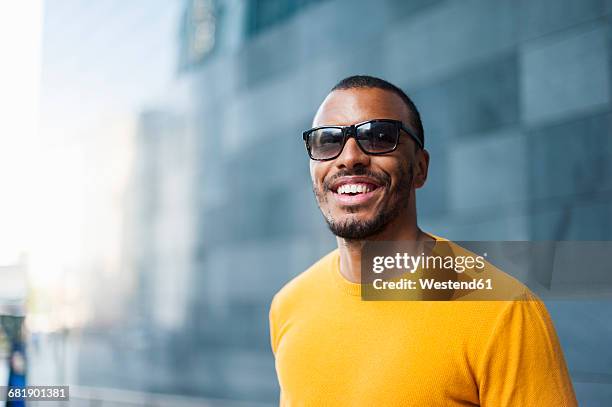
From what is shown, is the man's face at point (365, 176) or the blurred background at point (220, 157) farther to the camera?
the blurred background at point (220, 157)

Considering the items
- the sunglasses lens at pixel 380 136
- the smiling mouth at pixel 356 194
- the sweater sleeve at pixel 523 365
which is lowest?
the sweater sleeve at pixel 523 365

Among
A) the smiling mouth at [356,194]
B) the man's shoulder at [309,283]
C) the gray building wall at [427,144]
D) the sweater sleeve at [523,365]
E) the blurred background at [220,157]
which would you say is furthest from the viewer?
the blurred background at [220,157]

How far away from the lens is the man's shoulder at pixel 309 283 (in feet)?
5.45

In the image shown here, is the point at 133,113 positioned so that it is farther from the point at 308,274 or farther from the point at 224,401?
the point at 308,274

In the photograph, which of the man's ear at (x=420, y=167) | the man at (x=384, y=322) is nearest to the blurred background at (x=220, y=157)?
the man's ear at (x=420, y=167)

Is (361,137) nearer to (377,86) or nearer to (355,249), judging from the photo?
(377,86)

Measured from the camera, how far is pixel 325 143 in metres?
1.54

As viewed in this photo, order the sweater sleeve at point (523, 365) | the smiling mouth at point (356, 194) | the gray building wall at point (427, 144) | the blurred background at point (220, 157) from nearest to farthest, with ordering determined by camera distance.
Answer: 1. the sweater sleeve at point (523, 365)
2. the smiling mouth at point (356, 194)
3. the gray building wall at point (427, 144)
4. the blurred background at point (220, 157)

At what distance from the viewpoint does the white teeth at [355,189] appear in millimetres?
1466

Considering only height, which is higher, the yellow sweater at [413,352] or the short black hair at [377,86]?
the short black hair at [377,86]

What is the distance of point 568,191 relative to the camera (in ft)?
12.5

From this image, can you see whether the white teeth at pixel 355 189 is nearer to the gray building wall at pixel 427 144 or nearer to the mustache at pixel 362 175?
the mustache at pixel 362 175

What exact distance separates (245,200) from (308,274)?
477 centimetres


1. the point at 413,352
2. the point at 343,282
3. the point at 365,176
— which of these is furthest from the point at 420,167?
the point at 413,352
